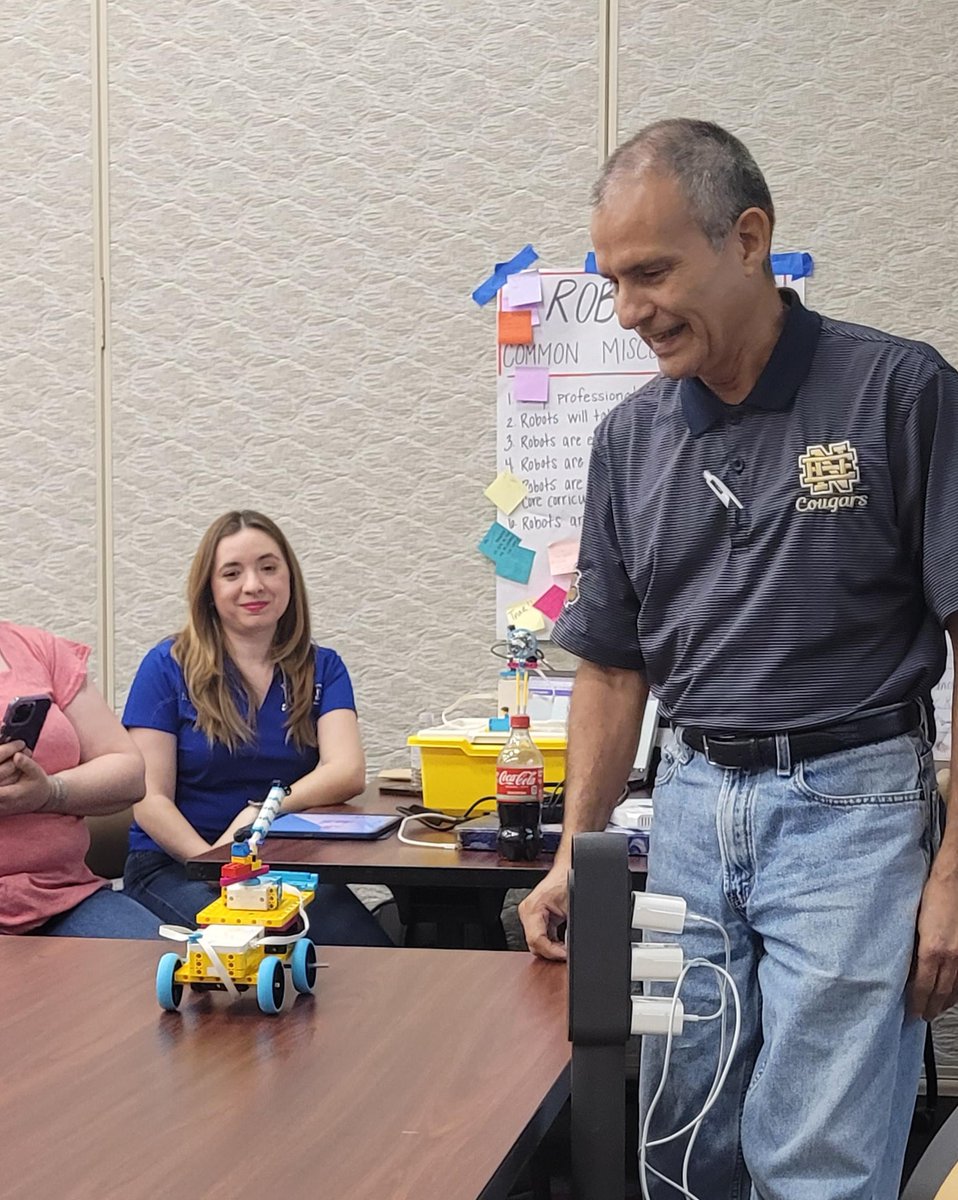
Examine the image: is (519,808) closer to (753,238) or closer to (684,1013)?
(684,1013)

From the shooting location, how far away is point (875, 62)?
341 centimetres

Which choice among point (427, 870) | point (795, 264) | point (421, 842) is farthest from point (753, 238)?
point (795, 264)

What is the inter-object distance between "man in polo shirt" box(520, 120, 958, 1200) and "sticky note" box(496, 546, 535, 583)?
6.19 ft

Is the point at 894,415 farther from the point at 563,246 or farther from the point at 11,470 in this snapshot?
the point at 11,470

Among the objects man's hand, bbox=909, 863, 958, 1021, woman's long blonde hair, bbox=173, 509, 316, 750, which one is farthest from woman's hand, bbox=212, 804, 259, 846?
man's hand, bbox=909, 863, 958, 1021

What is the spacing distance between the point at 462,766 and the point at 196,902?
1.95 ft

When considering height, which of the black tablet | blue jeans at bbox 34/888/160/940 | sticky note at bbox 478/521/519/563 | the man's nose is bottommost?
blue jeans at bbox 34/888/160/940

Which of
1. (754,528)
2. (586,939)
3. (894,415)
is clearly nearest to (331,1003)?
(586,939)

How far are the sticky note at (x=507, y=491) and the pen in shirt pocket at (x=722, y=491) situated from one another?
6.36 feet

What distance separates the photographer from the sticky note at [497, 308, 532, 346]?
3.54m

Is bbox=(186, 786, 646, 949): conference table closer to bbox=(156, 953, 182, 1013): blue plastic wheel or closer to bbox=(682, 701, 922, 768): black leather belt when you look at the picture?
bbox=(682, 701, 922, 768): black leather belt

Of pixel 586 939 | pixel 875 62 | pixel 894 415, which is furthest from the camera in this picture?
pixel 875 62

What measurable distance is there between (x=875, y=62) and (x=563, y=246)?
81 cm

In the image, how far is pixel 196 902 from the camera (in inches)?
109
